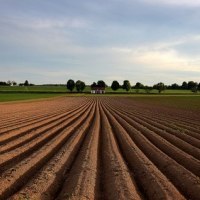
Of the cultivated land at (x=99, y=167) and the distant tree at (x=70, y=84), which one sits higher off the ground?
the distant tree at (x=70, y=84)

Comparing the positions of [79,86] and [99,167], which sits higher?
[79,86]

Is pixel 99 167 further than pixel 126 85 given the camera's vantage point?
No

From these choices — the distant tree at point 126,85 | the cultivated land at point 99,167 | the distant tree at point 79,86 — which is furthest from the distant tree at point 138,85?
the cultivated land at point 99,167

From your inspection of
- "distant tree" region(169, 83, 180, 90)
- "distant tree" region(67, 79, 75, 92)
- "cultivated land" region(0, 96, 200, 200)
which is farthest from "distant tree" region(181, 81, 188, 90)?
"cultivated land" region(0, 96, 200, 200)

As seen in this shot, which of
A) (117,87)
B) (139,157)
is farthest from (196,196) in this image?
(117,87)

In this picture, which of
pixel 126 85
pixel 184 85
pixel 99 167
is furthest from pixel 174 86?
pixel 99 167

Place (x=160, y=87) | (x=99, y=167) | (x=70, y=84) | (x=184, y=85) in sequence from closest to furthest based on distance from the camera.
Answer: (x=99, y=167) < (x=70, y=84) < (x=160, y=87) < (x=184, y=85)

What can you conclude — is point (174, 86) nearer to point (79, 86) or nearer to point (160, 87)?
point (160, 87)

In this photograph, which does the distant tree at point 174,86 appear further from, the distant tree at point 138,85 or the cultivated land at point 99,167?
the cultivated land at point 99,167

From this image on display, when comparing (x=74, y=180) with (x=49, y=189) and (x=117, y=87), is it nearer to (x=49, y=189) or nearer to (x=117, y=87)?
(x=49, y=189)

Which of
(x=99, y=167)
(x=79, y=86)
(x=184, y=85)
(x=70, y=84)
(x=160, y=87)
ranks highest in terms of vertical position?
(x=70, y=84)

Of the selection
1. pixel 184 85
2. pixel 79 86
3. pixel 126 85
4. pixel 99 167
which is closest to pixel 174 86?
pixel 184 85

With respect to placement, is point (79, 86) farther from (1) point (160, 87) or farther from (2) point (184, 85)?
(2) point (184, 85)

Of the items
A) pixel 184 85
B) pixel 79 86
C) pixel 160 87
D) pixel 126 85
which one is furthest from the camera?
pixel 184 85
